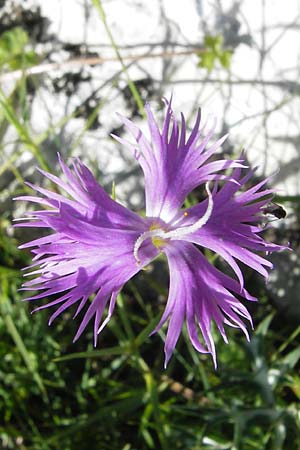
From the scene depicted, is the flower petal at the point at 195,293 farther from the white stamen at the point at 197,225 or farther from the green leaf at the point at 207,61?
the green leaf at the point at 207,61

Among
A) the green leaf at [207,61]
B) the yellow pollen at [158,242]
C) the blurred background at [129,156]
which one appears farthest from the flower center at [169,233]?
the green leaf at [207,61]

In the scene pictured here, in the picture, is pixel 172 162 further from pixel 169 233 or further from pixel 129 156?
pixel 129 156

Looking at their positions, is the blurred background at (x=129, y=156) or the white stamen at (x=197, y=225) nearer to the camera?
the white stamen at (x=197, y=225)

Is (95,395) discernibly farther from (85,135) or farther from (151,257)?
(151,257)

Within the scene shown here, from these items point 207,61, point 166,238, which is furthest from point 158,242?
point 207,61

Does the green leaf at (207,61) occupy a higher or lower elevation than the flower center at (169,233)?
higher

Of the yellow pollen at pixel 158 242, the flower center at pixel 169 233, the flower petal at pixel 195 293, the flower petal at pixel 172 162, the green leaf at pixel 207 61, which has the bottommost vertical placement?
the flower petal at pixel 195 293

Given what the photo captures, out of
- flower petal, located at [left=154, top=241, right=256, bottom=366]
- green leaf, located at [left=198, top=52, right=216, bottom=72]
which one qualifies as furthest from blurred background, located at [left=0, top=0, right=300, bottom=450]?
flower petal, located at [left=154, top=241, right=256, bottom=366]
